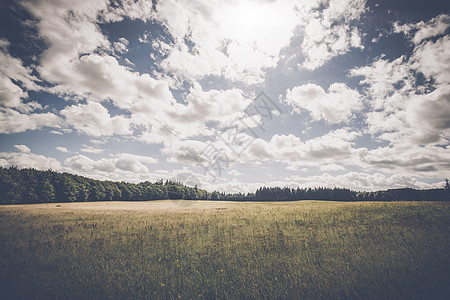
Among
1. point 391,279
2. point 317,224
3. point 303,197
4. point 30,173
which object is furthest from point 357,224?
point 303,197

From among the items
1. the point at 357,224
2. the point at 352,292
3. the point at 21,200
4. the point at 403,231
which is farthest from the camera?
the point at 21,200

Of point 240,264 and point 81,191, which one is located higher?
point 240,264

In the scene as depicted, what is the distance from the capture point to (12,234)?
10.7 m

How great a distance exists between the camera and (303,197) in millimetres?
154375

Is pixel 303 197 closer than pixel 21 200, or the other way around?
pixel 21 200

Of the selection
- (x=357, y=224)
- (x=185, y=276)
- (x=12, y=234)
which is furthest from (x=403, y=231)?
(x=12, y=234)

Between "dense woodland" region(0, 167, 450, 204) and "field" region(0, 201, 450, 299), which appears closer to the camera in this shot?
"field" region(0, 201, 450, 299)

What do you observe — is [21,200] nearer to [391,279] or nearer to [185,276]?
[185,276]

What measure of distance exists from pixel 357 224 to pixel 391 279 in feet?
20.9

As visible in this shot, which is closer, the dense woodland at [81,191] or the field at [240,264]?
the field at [240,264]

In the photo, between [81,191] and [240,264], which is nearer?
[240,264]

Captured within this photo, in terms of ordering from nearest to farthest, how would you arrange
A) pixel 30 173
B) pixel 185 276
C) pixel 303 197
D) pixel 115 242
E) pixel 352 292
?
1. pixel 352 292
2. pixel 185 276
3. pixel 115 242
4. pixel 30 173
5. pixel 303 197

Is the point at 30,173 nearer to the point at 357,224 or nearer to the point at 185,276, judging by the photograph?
the point at 185,276

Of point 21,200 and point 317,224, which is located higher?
point 317,224
